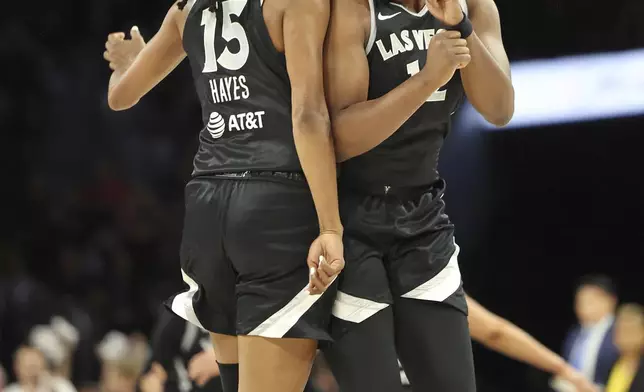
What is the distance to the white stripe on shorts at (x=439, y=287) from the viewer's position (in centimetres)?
263

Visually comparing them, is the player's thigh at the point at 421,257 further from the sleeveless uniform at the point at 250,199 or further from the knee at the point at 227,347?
the knee at the point at 227,347

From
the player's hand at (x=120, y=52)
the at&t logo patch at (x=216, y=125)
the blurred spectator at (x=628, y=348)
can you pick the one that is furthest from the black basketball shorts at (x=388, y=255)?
the blurred spectator at (x=628, y=348)

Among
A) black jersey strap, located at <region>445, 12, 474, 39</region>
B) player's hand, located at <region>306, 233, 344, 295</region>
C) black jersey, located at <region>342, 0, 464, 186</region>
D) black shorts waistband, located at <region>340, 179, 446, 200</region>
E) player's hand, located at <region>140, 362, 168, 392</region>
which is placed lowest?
player's hand, located at <region>140, 362, 168, 392</region>

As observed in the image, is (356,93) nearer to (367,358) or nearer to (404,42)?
(404,42)

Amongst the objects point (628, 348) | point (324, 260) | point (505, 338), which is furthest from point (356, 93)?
point (628, 348)

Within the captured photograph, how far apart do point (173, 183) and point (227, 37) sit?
23.1 ft

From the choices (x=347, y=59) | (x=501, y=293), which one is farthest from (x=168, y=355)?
(x=501, y=293)

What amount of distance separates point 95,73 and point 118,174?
0.98 meters

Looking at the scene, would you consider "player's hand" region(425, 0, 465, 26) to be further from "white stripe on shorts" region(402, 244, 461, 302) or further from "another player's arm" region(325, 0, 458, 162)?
"white stripe on shorts" region(402, 244, 461, 302)

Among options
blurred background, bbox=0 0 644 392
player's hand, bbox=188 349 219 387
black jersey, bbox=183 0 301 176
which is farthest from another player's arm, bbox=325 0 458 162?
blurred background, bbox=0 0 644 392

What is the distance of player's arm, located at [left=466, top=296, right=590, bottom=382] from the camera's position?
3.45 meters

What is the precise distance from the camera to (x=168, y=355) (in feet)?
12.9

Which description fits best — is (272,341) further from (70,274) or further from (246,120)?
(70,274)

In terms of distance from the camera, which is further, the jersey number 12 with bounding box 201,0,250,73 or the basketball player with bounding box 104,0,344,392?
the jersey number 12 with bounding box 201,0,250,73
